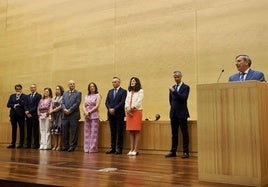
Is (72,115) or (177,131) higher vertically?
(72,115)

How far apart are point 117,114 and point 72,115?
41.7 inches

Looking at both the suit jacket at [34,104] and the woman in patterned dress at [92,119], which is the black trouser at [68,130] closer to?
the woman in patterned dress at [92,119]

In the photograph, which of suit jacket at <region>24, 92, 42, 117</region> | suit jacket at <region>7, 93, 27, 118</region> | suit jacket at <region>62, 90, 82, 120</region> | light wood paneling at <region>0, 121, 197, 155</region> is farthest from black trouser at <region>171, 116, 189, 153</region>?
A: suit jacket at <region>7, 93, 27, 118</region>

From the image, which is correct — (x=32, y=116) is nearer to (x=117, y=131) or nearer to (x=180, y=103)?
(x=117, y=131)

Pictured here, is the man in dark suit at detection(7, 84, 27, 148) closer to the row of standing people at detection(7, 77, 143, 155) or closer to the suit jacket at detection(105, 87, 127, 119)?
the row of standing people at detection(7, 77, 143, 155)

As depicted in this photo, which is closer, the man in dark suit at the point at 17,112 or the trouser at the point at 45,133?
the trouser at the point at 45,133

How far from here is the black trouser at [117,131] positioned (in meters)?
6.07

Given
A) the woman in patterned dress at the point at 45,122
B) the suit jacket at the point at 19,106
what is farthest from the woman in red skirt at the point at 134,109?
the suit jacket at the point at 19,106

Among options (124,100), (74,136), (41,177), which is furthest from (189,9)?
(41,177)

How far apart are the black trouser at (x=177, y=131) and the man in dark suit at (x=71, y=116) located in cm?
206

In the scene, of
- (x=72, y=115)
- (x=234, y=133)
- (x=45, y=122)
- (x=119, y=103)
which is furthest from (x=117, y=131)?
(x=234, y=133)

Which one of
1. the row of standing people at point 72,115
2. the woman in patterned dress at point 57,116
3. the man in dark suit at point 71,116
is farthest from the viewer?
the woman in patterned dress at point 57,116

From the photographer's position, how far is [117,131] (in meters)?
6.12

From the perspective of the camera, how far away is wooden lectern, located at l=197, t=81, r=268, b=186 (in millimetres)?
2721
